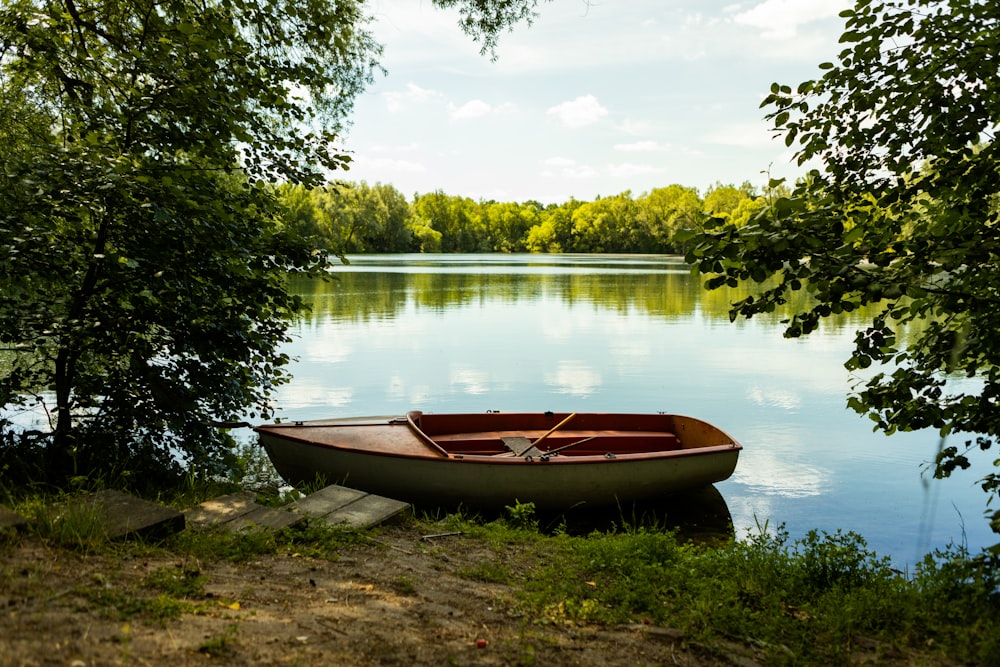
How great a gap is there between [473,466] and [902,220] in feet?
16.9

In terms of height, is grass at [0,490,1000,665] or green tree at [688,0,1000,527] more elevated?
green tree at [688,0,1000,527]

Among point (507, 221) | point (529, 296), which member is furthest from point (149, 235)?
point (507, 221)

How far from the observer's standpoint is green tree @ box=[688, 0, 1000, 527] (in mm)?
3686

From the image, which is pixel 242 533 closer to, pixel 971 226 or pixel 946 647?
pixel 946 647

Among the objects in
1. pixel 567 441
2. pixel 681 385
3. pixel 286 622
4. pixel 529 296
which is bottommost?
pixel 681 385

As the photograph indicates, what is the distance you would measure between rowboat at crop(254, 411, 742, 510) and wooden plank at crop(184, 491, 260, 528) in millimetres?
2464

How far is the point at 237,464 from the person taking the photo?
21.0 ft

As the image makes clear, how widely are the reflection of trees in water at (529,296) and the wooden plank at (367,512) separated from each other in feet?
63.5

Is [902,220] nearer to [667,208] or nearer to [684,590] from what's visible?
[684,590]

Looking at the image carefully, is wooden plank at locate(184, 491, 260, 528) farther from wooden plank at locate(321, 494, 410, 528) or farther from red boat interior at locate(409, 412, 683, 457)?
red boat interior at locate(409, 412, 683, 457)

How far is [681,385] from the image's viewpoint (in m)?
17.2

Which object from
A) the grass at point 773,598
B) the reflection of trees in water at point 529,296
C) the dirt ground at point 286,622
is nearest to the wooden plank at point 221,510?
the dirt ground at point 286,622

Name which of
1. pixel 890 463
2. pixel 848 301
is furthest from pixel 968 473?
pixel 848 301

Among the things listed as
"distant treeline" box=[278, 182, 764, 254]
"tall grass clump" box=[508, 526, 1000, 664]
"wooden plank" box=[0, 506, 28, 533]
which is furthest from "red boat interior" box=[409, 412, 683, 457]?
"distant treeline" box=[278, 182, 764, 254]
